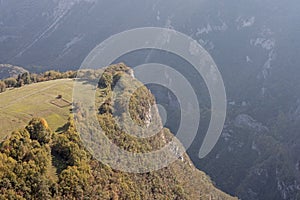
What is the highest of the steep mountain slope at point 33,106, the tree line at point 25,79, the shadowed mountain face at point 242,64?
the steep mountain slope at point 33,106

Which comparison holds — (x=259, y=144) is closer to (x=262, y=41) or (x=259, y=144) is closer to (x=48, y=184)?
(x=262, y=41)

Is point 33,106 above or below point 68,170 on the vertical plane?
above

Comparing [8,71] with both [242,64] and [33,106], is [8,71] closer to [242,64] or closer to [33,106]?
[242,64]

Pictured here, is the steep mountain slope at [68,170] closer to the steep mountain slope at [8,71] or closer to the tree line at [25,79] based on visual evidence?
the tree line at [25,79]

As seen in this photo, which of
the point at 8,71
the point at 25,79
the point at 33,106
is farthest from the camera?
the point at 8,71

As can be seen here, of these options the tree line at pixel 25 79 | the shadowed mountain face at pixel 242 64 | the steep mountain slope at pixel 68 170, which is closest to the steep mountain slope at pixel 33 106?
the steep mountain slope at pixel 68 170

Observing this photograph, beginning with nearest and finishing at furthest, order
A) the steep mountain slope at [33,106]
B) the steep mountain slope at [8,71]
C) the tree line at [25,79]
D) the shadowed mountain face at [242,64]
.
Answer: the steep mountain slope at [33,106], the tree line at [25,79], the shadowed mountain face at [242,64], the steep mountain slope at [8,71]

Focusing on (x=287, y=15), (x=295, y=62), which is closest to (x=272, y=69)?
(x=295, y=62)

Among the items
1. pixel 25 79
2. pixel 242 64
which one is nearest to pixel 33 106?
pixel 25 79
